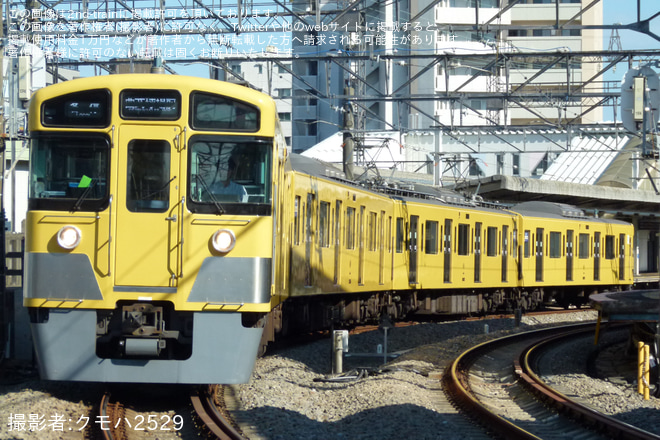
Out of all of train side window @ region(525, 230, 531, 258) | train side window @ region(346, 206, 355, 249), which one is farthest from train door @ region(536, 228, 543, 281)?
train side window @ region(346, 206, 355, 249)

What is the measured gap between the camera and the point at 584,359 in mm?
11758

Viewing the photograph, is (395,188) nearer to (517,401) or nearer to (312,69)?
(517,401)

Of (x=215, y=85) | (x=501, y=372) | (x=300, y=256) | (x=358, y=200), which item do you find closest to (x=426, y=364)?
(x=501, y=372)

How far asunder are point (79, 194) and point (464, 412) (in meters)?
3.76

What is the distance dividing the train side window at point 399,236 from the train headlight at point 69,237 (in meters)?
9.20

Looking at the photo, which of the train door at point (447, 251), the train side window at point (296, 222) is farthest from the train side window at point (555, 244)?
the train side window at point (296, 222)

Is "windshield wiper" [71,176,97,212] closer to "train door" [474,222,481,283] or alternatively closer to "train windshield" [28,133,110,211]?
"train windshield" [28,133,110,211]

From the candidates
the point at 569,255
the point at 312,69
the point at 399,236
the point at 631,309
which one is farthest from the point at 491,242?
the point at 312,69

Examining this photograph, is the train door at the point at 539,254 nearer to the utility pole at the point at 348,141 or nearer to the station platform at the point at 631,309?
the utility pole at the point at 348,141

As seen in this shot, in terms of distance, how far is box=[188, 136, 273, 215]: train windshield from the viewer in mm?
6883

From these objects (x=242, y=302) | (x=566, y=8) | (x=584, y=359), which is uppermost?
(x=566, y=8)

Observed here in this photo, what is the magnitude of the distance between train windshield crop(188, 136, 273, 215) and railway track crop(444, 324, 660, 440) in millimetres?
2576

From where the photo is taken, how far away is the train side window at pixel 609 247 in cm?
2253

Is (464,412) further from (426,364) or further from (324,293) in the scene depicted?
(324,293)
